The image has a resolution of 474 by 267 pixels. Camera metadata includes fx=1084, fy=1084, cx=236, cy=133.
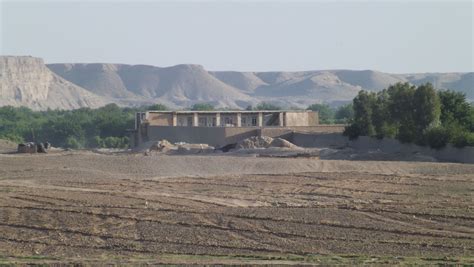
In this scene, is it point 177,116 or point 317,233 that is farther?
point 177,116

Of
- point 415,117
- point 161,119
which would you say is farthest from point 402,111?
point 161,119

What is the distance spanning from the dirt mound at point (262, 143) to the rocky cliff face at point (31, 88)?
124356 millimetres

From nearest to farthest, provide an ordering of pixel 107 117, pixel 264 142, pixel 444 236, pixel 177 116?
1. pixel 444 236
2. pixel 264 142
3. pixel 177 116
4. pixel 107 117

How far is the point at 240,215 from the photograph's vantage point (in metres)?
24.8

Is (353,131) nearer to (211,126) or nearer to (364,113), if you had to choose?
(364,113)

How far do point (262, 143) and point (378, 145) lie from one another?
554cm

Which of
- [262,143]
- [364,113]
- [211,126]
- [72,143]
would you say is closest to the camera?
[262,143]

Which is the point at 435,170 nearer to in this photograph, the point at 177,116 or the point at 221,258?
the point at 221,258

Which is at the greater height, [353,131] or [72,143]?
[353,131]

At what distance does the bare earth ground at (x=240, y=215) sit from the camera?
1970 cm

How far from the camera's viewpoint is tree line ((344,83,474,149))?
151ft

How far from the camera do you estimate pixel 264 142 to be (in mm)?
52281

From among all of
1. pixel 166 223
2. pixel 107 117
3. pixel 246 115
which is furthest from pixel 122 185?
pixel 107 117

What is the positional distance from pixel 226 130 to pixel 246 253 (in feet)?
118
